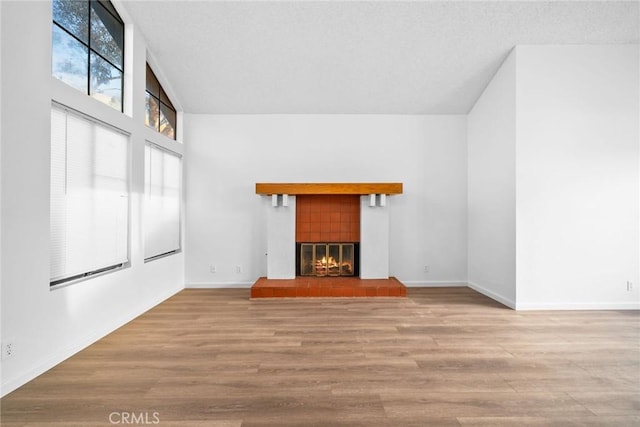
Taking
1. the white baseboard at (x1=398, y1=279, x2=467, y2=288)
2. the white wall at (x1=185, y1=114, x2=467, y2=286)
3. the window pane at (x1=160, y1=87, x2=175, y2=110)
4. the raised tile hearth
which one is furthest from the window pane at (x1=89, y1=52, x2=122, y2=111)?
the white baseboard at (x1=398, y1=279, x2=467, y2=288)

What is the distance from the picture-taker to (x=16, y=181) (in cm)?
221

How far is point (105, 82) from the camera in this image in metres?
3.44

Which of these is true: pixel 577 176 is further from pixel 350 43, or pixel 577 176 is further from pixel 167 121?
pixel 167 121

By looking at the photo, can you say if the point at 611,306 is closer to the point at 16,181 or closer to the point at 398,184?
the point at 398,184

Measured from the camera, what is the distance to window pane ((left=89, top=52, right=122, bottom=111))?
325 cm

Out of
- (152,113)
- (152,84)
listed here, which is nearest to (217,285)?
(152,113)

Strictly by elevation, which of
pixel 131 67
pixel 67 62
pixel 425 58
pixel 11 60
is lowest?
pixel 11 60

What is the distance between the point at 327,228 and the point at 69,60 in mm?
3851

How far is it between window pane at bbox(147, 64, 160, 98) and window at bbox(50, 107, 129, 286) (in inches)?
45.5

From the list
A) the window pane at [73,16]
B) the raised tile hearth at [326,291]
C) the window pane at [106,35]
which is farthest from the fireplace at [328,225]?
the window pane at [73,16]

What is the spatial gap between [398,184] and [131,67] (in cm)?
393


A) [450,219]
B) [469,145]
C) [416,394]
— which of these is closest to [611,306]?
[450,219]

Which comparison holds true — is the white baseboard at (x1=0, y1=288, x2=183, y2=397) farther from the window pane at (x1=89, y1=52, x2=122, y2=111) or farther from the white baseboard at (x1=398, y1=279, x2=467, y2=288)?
the white baseboard at (x1=398, y1=279, x2=467, y2=288)

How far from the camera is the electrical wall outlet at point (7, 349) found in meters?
2.09
